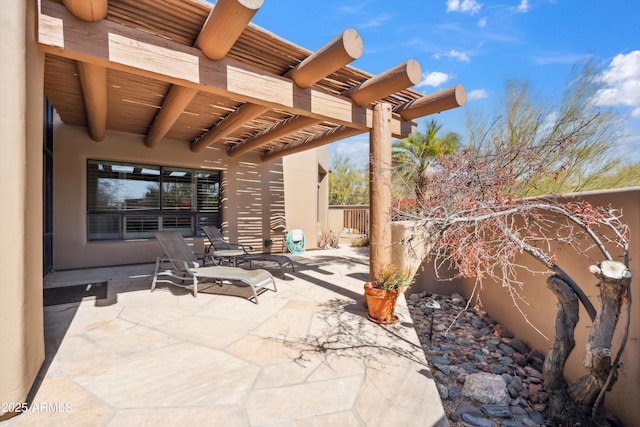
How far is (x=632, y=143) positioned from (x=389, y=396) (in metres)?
8.42

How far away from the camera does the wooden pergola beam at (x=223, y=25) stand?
2.38m

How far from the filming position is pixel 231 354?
8.98ft

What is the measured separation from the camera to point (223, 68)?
3.22 metres

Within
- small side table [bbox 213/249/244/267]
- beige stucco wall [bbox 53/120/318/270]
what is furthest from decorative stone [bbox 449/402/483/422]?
beige stucco wall [bbox 53/120/318/270]

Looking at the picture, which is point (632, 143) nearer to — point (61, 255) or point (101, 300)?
point (101, 300)

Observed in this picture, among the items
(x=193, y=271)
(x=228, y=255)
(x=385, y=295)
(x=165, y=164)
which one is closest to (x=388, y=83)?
(x=385, y=295)

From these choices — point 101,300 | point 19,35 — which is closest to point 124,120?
point 101,300

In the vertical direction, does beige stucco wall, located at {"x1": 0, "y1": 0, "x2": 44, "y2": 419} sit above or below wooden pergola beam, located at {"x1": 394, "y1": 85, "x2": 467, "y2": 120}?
below

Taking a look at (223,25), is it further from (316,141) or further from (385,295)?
(316,141)

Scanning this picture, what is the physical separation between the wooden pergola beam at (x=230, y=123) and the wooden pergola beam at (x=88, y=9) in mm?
2122

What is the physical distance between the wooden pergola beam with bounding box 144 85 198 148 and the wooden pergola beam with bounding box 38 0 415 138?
654 millimetres

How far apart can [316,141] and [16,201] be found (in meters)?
5.25

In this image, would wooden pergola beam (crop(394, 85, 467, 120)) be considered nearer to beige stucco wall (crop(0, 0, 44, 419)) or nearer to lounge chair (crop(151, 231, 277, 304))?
lounge chair (crop(151, 231, 277, 304))

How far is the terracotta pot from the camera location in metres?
3.50
